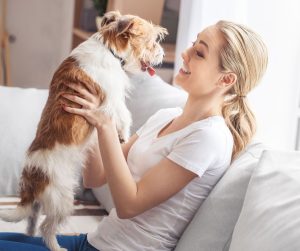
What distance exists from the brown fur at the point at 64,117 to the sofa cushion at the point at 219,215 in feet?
1.24

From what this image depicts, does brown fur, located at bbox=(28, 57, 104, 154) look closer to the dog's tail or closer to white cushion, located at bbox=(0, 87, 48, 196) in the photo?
the dog's tail

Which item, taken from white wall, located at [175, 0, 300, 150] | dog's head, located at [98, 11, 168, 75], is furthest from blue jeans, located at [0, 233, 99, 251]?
white wall, located at [175, 0, 300, 150]

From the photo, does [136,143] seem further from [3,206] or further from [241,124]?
[3,206]

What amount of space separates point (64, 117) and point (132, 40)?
29 centimetres

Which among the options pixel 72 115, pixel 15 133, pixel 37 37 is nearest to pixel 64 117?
pixel 72 115

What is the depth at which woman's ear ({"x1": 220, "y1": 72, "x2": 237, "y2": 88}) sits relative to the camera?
59.1 inches

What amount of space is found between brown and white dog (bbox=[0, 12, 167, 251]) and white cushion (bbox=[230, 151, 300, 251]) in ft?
1.41

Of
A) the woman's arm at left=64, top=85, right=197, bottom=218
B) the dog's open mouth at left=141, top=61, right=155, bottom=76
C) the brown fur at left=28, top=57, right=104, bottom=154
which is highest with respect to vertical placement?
the dog's open mouth at left=141, top=61, right=155, bottom=76

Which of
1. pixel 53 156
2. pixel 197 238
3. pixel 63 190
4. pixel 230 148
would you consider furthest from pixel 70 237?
pixel 230 148

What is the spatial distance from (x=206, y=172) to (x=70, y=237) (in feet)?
1.58

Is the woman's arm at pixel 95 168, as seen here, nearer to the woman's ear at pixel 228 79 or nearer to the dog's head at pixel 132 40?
the dog's head at pixel 132 40

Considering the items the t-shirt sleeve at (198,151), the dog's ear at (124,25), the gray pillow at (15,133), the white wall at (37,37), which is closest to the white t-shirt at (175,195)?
the t-shirt sleeve at (198,151)

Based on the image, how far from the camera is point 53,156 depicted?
147 cm

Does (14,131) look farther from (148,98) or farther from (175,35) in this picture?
(175,35)
